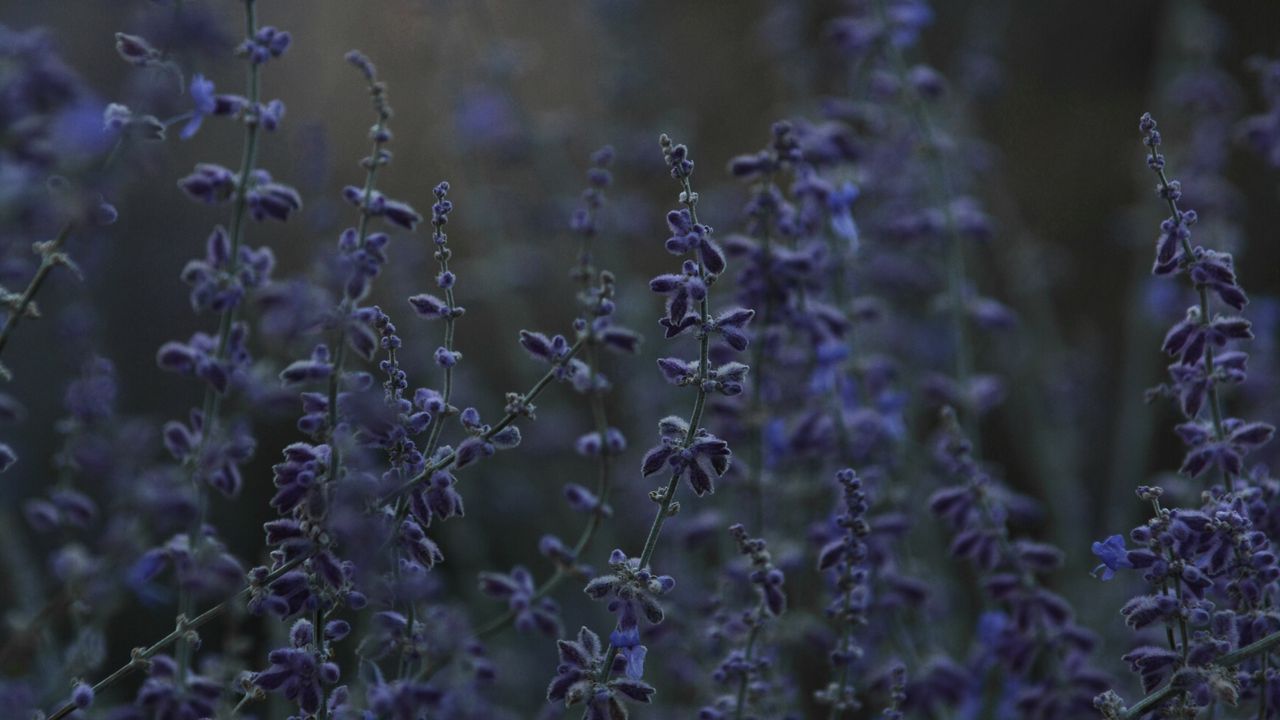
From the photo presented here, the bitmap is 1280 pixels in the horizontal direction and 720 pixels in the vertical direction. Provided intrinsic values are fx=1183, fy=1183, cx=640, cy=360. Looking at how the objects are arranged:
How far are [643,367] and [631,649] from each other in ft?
5.98

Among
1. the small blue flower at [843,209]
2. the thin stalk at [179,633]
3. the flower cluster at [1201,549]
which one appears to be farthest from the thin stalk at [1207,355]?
the thin stalk at [179,633]

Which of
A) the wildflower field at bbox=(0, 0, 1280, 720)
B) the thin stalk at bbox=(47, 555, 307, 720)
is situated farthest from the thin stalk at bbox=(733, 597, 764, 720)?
the thin stalk at bbox=(47, 555, 307, 720)

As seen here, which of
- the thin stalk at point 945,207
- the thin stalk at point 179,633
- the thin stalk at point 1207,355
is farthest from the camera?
the thin stalk at point 945,207

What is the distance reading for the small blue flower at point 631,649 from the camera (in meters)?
1.41

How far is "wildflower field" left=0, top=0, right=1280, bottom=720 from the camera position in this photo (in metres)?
1.44

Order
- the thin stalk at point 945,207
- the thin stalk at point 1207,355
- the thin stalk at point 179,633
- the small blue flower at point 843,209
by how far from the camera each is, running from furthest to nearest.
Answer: the thin stalk at point 945,207 < the small blue flower at point 843,209 < the thin stalk at point 1207,355 < the thin stalk at point 179,633

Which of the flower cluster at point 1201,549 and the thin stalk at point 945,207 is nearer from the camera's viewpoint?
the flower cluster at point 1201,549

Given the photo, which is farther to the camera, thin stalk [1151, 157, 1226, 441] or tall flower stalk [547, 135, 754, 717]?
thin stalk [1151, 157, 1226, 441]

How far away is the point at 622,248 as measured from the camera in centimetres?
394

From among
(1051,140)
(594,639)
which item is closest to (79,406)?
(594,639)

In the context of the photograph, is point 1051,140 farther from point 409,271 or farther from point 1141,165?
point 409,271

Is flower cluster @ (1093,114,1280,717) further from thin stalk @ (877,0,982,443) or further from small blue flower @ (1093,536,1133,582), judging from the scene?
thin stalk @ (877,0,982,443)

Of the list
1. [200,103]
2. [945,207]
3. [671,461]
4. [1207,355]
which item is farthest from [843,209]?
[200,103]

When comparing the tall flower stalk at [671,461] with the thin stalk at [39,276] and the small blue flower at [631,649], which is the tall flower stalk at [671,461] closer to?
the small blue flower at [631,649]
